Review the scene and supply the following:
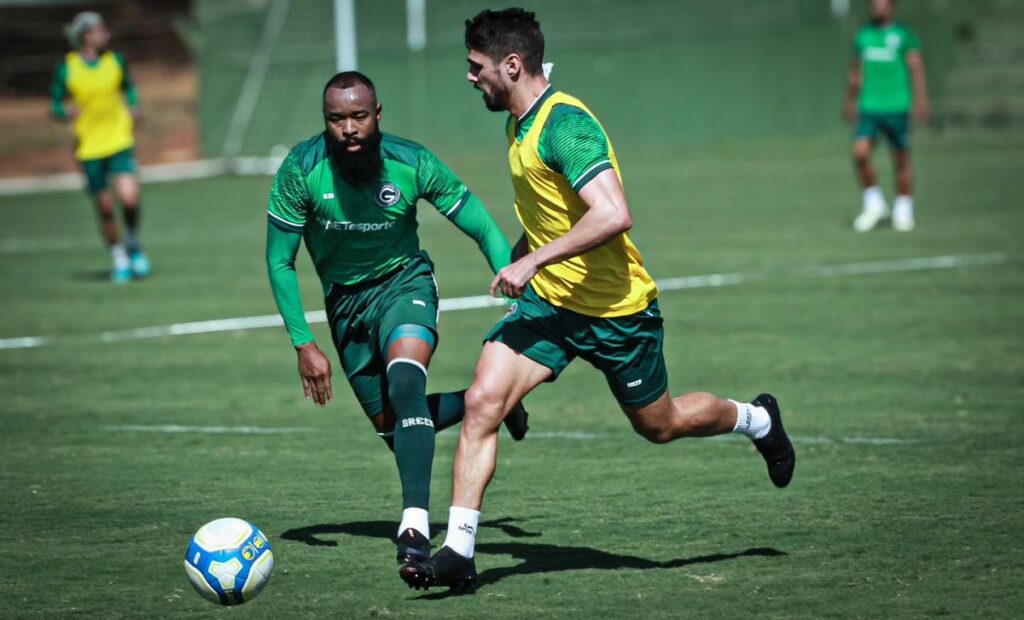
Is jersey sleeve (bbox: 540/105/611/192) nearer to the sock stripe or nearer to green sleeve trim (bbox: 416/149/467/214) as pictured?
green sleeve trim (bbox: 416/149/467/214)

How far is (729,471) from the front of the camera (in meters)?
8.40

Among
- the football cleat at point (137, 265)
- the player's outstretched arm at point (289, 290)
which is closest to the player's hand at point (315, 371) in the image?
the player's outstretched arm at point (289, 290)

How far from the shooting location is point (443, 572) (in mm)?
6105

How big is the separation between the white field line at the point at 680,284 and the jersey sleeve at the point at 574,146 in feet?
25.0

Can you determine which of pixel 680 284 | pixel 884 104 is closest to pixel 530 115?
pixel 680 284

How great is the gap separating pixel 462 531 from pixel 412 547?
9.1 inches

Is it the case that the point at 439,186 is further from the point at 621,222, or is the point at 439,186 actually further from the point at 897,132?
the point at 897,132

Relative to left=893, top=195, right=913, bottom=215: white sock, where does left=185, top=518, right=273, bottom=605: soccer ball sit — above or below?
below

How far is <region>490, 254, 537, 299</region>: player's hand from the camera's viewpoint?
241 inches

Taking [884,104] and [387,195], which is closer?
[387,195]

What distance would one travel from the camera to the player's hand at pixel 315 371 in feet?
22.6

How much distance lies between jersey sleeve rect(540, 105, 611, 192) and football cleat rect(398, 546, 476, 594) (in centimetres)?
151

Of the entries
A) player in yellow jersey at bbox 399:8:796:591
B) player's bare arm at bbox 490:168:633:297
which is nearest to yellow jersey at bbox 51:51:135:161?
player in yellow jersey at bbox 399:8:796:591

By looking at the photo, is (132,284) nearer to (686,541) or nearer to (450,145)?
(686,541)
